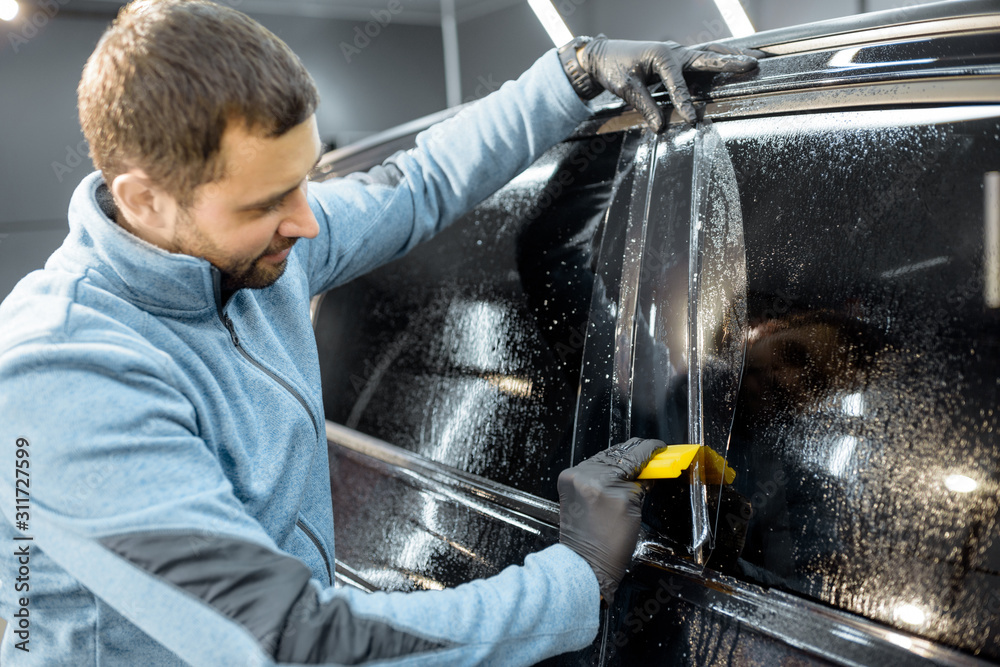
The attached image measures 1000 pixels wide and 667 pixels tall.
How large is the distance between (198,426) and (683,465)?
0.68 metres

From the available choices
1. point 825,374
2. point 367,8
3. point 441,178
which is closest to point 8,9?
point 367,8

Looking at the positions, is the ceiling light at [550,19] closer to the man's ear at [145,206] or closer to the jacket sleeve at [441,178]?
the jacket sleeve at [441,178]

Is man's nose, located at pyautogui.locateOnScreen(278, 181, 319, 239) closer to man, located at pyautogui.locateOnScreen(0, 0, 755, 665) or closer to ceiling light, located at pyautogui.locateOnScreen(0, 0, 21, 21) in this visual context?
man, located at pyautogui.locateOnScreen(0, 0, 755, 665)

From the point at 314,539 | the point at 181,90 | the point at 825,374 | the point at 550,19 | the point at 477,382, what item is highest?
the point at 550,19

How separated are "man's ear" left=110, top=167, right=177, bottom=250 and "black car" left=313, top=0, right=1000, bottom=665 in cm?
60

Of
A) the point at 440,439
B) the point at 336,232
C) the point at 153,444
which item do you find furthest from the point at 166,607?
the point at 336,232

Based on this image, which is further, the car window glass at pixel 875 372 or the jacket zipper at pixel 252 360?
the jacket zipper at pixel 252 360

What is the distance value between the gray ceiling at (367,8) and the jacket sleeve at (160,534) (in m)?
5.54

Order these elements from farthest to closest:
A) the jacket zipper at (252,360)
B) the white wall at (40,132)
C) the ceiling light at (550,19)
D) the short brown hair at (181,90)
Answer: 1. the ceiling light at (550,19)
2. the white wall at (40,132)
3. the jacket zipper at (252,360)
4. the short brown hair at (181,90)

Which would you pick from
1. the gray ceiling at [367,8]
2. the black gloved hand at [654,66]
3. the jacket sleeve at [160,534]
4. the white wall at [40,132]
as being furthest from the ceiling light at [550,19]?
the jacket sleeve at [160,534]

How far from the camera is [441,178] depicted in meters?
1.39

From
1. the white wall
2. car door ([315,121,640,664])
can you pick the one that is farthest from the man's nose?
the white wall

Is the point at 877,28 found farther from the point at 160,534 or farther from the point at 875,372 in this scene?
the point at 160,534

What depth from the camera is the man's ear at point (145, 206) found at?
0.87 meters
